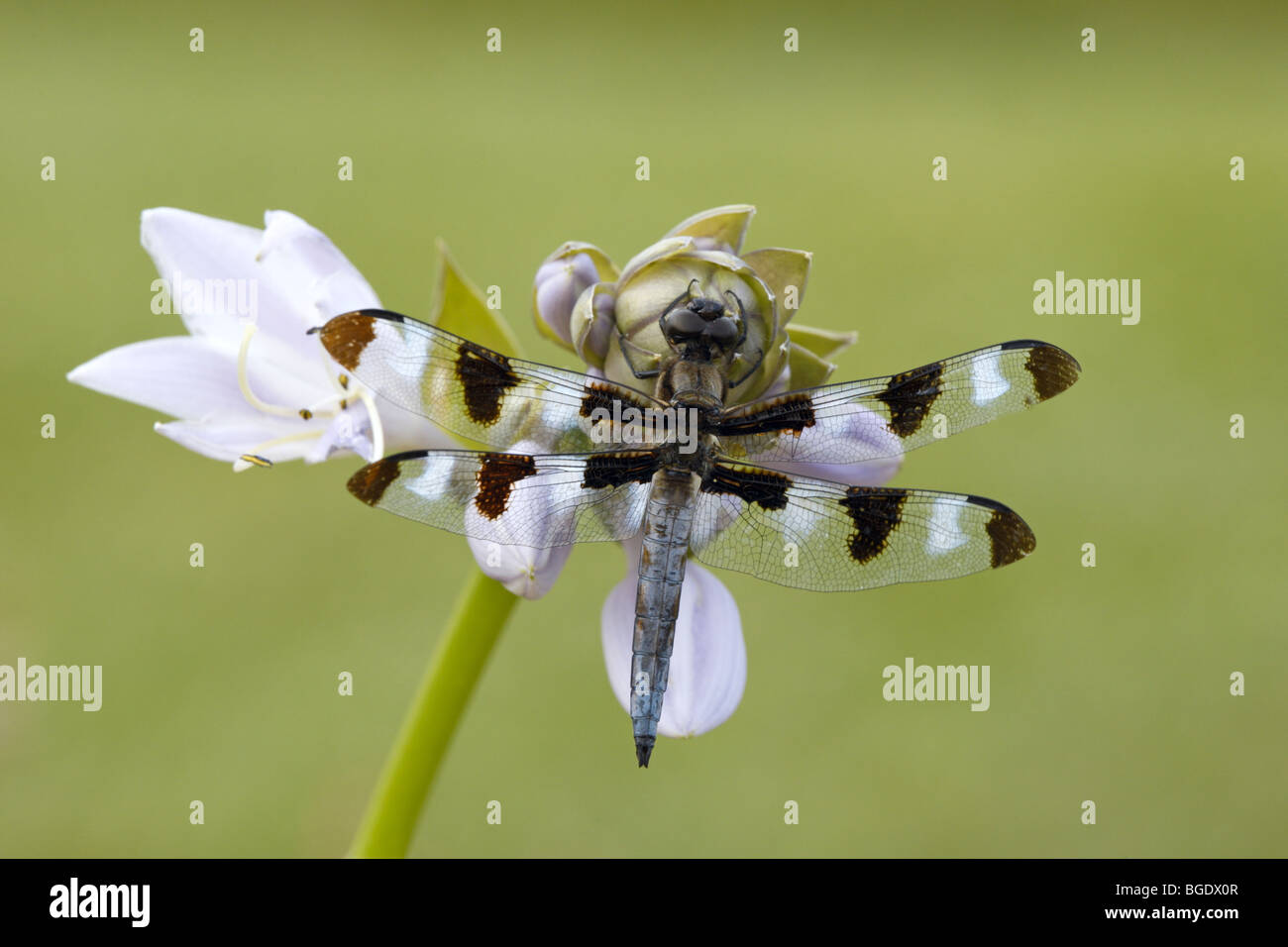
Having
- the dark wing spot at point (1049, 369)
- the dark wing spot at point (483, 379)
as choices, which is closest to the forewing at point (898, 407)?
the dark wing spot at point (1049, 369)

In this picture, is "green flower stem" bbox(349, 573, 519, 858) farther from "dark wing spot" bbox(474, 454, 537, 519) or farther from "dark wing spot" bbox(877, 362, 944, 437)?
"dark wing spot" bbox(877, 362, 944, 437)

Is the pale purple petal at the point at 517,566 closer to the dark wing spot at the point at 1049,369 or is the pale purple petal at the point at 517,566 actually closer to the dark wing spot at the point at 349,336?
the dark wing spot at the point at 349,336

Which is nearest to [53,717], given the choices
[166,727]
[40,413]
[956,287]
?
[166,727]

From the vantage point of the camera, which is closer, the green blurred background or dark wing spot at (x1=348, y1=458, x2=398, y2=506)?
dark wing spot at (x1=348, y1=458, x2=398, y2=506)

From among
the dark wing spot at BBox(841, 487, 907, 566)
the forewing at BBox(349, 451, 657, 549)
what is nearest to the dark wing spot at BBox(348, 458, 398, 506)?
the forewing at BBox(349, 451, 657, 549)

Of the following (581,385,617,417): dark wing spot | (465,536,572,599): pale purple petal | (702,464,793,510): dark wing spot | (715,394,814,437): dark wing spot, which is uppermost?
(581,385,617,417): dark wing spot

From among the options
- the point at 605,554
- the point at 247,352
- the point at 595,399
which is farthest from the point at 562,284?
the point at 605,554

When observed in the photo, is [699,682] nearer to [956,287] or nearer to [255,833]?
[255,833]

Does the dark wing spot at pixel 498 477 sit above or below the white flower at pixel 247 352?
below

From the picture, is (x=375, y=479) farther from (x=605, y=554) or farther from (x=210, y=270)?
(x=605, y=554)
